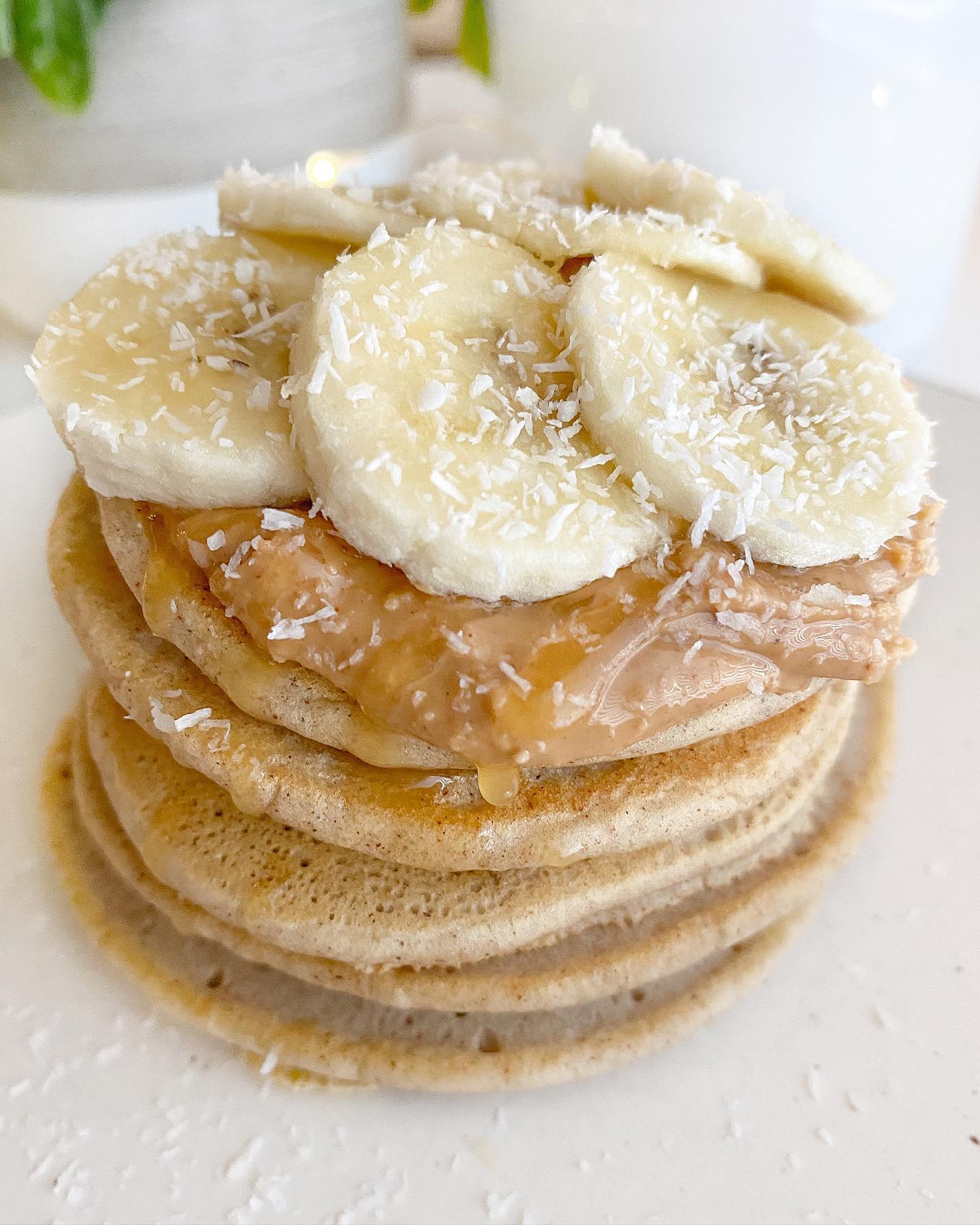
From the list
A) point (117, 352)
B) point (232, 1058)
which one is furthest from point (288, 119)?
point (232, 1058)

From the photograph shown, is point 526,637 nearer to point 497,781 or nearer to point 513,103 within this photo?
point 497,781

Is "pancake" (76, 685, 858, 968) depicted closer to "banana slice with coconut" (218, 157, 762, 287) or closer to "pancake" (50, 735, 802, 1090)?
"pancake" (50, 735, 802, 1090)

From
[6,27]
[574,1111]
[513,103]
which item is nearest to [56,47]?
[6,27]

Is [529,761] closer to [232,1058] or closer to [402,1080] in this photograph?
[402,1080]

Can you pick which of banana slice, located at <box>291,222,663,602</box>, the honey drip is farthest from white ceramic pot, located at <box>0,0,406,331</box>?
the honey drip

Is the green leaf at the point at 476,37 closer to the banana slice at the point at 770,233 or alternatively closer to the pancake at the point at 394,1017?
the banana slice at the point at 770,233

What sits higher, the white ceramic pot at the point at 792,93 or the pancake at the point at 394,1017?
the white ceramic pot at the point at 792,93

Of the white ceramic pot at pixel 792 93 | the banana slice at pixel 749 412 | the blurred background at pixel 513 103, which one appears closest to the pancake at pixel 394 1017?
the banana slice at pixel 749 412
